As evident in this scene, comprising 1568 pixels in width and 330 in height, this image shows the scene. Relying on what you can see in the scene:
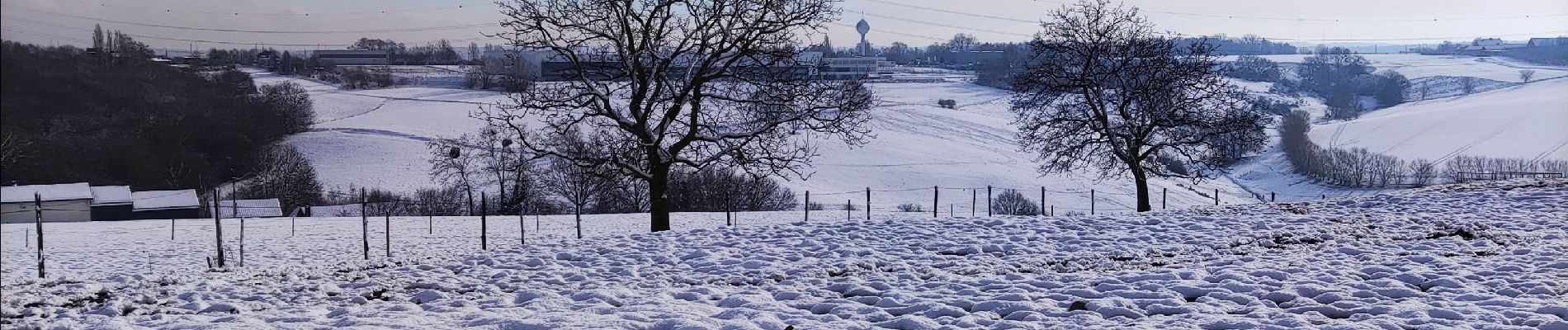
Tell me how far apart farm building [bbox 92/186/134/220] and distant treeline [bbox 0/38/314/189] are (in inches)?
24.4

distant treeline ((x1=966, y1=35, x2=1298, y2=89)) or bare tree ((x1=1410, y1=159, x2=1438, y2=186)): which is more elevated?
distant treeline ((x1=966, y1=35, x2=1298, y2=89))

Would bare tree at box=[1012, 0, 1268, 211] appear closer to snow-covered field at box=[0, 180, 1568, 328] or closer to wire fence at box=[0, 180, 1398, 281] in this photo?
wire fence at box=[0, 180, 1398, 281]

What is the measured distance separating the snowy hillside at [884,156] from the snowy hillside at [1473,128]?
2106 centimetres

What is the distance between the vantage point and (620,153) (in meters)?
18.7

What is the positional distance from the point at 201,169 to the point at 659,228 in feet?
146

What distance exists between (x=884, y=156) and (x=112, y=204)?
45929 mm

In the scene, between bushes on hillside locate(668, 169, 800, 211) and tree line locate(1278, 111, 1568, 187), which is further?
tree line locate(1278, 111, 1568, 187)

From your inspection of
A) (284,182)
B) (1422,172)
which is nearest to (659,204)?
(284,182)

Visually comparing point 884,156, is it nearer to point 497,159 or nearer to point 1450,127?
point 497,159

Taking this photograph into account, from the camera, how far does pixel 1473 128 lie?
277 feet

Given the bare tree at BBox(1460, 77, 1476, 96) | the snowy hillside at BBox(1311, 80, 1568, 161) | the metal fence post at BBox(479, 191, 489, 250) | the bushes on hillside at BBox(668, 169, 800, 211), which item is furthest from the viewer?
the bare tree at BBox(1460, 77, 1476, 96)

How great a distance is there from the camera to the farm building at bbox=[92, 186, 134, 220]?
3722 cm

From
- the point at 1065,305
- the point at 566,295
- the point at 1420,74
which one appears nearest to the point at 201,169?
the point at 566,295

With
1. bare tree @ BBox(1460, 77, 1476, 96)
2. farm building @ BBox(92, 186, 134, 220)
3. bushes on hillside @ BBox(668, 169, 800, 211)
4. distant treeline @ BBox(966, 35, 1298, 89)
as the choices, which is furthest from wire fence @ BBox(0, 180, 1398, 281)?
bare tree @ BBox(1460, 77, 1476, 96)
